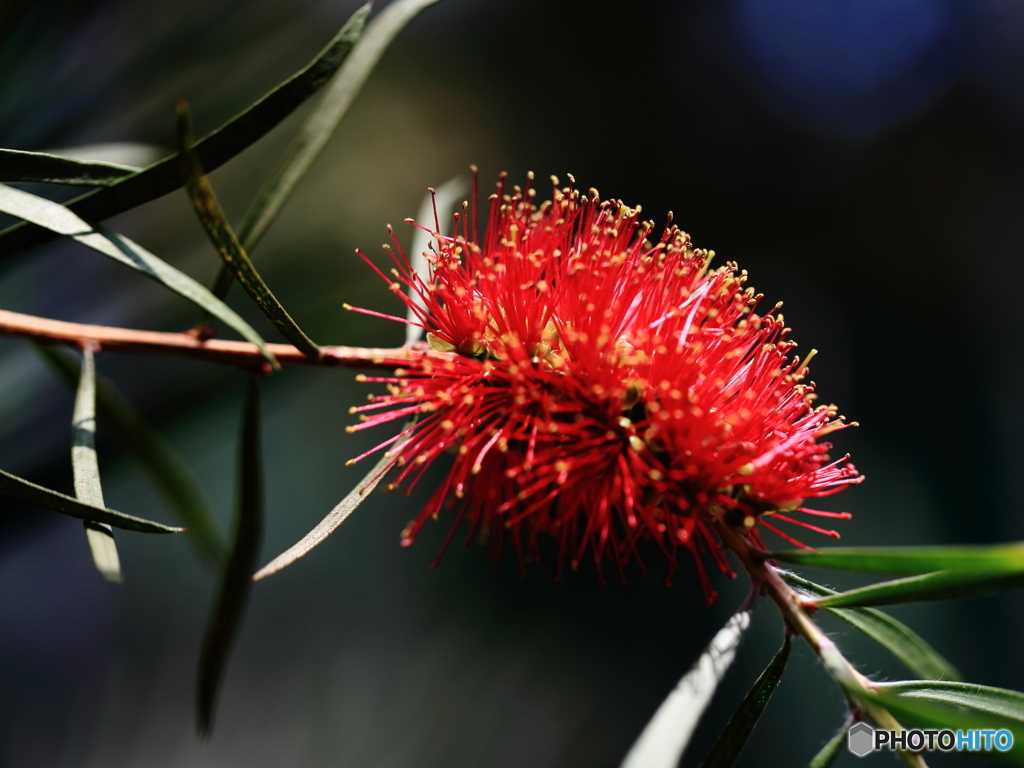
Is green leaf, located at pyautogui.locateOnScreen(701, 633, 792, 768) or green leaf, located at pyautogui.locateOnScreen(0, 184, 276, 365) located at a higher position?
green leaf, located at pyautogui.locateOnScreen(0, 184, 276, 365)

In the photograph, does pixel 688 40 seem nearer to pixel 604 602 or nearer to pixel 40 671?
pixel 604 602

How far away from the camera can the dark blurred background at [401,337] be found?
2.61 ft

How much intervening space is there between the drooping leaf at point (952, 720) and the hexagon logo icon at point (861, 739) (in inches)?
2.5

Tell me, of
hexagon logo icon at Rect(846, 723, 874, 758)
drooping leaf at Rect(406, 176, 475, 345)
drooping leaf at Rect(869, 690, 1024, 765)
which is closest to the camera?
drooping leaf at Rect(869, 690, 1024, 765)

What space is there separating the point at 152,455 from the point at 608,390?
435 millimetres

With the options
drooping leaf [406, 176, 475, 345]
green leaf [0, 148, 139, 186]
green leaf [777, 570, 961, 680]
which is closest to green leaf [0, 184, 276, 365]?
green leaf [0, 148, 139, 186]

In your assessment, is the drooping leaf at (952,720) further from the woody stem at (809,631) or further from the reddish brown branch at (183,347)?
the reddish brown branch at (183,347)

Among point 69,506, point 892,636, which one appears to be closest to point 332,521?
point 69,506

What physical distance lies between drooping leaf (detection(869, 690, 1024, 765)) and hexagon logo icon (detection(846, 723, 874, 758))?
0.06m

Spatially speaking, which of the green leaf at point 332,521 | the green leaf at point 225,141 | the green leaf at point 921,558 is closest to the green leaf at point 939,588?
the green leaf at point 921,558

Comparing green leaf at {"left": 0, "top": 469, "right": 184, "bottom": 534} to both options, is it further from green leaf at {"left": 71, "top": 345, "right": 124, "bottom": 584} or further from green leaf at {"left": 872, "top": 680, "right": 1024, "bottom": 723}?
green leaf at {"left": 872, "top": 680, "right": 1024, "bottom": 723}

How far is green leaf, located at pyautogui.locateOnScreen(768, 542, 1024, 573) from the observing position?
27 centimetres

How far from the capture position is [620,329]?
0.43 meters

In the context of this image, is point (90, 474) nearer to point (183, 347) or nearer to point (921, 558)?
point (183, 347)
